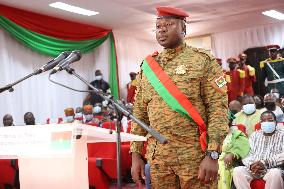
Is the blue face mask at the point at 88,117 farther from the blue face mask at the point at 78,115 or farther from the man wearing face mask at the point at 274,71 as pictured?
the man wearing face mask at the point at 274,71

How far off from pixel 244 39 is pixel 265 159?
8965 mm

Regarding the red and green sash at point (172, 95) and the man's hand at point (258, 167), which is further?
the man's hand at point (258, 167)

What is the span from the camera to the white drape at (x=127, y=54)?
513 inches

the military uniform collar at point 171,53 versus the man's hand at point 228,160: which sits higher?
the military uniform collar at point 171,53

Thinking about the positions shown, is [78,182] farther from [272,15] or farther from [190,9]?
[272,15]

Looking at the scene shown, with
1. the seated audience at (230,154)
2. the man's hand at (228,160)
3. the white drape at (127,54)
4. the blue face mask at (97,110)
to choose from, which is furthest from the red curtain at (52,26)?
the man's hand at (228,160)

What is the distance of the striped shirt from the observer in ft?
18.5

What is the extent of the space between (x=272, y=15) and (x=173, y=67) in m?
10.4

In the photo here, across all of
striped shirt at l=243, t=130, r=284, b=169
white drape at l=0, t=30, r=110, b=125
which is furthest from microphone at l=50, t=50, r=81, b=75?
white drape at l=0, t=30, r=110, b=125

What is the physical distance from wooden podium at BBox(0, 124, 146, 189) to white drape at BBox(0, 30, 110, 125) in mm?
6876

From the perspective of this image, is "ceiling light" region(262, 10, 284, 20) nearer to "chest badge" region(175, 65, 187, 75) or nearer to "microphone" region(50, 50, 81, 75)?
"chest badge" region(175, 65, 187, 75)

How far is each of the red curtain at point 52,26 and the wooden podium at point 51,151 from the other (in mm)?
6996

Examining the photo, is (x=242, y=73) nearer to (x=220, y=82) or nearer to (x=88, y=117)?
(x=88, y=117)

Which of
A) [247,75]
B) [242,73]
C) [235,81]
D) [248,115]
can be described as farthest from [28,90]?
[247,75]
